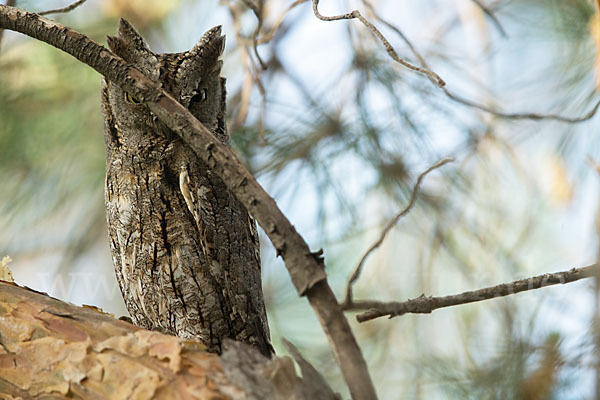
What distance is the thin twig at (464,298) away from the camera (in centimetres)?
94

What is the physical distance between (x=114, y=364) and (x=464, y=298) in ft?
2.15

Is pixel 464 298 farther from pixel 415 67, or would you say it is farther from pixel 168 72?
pixel 168 72

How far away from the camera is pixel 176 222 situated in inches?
64.4

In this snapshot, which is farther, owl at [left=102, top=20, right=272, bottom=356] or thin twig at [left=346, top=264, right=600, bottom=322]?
owl at [left=102, top=20, right=272, bottom=356]

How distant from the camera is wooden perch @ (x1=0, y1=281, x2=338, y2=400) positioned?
1.01 m

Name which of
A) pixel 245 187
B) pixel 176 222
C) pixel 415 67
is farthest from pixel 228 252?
pixel 415 67

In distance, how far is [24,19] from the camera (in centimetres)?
122

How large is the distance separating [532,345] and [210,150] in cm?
143

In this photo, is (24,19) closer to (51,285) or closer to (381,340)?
(51,285)

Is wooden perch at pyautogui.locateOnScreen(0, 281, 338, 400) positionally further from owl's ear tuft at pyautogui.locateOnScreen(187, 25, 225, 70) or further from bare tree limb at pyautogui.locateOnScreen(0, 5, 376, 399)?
owl's ear tuft at pyautogui.locateOnScreen(187, 25, 225, 70)

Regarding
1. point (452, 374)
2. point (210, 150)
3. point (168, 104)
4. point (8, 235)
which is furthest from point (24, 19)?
point (452, 374)

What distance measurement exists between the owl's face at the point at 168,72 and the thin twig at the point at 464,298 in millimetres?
909

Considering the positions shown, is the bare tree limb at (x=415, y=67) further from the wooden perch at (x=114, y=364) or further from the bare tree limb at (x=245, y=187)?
the wooden perch at (x=114, y=364)

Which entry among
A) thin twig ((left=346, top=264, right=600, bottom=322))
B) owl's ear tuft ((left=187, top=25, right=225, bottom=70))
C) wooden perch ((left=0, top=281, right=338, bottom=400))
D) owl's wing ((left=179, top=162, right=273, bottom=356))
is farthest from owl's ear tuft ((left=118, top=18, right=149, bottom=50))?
thin twig ((left=346, top=264, right=600, bottom=322))
